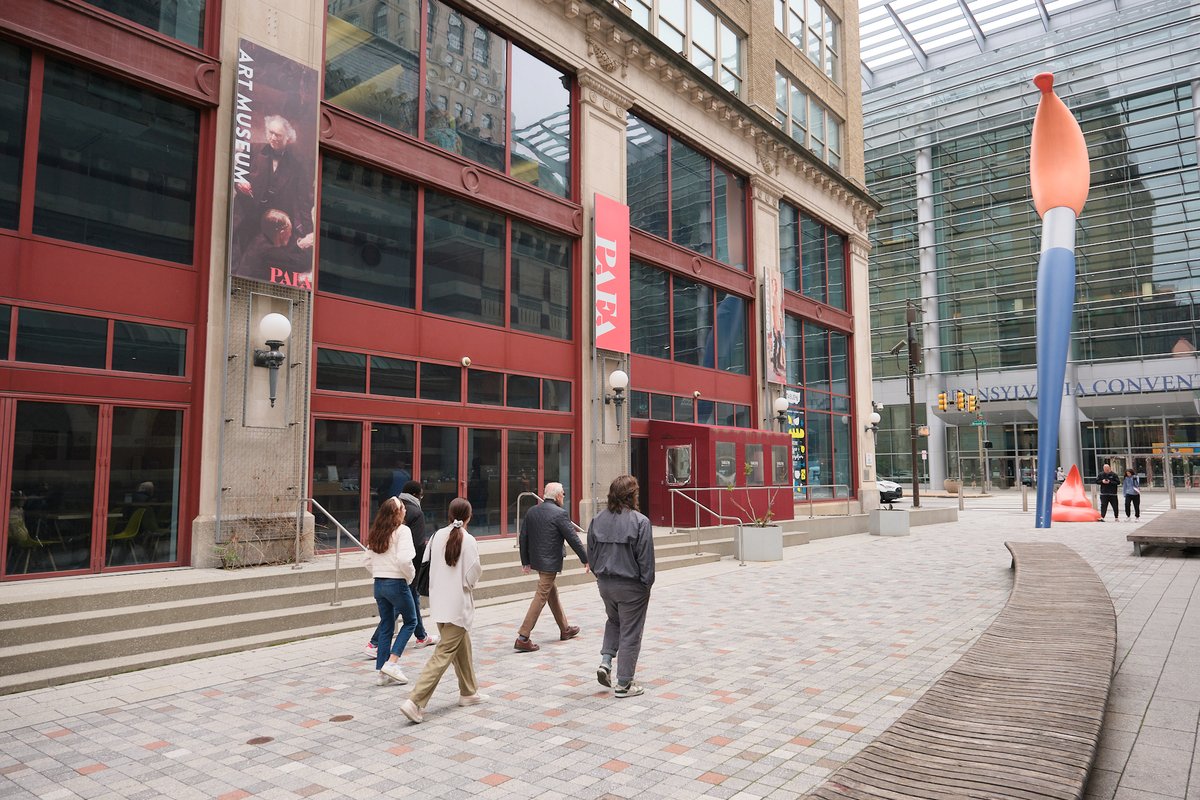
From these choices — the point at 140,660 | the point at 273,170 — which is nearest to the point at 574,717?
the point at 140,660

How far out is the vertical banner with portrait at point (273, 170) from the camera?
36.9 feet

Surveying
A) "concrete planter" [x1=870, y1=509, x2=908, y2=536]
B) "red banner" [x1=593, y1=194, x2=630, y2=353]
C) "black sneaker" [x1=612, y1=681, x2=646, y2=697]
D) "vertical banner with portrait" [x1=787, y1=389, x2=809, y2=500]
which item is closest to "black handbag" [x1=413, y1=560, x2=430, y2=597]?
"black sneaker" [x1=612, y1=681, x2=646, y2=697]

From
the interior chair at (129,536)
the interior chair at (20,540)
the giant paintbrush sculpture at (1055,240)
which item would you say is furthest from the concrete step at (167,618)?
the giant paintbrush sculpture at (1055,240)

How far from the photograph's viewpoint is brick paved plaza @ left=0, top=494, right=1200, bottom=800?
15.8 feet

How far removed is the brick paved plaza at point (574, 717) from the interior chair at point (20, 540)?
299 centimetres

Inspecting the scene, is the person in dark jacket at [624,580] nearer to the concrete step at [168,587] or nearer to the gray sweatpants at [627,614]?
the gray sweatpants at [627,614]

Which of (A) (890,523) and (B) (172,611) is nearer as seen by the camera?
(B) (172,611)

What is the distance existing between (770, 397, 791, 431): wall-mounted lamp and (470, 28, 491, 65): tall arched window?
12.7 m

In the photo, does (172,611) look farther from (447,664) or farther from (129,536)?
(447,664)

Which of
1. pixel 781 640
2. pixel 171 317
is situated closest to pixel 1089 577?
pixel 781 640

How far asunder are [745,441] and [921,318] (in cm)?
4090

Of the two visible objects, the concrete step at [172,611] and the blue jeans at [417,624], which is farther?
the blue jeans at [417,624]

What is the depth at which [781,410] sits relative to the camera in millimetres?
23516

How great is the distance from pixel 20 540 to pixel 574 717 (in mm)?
7396
